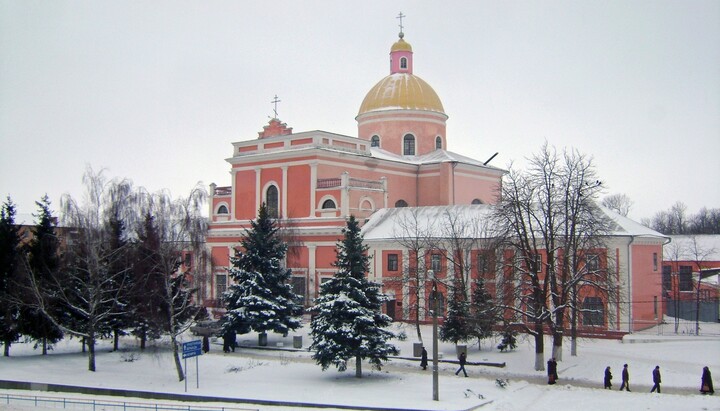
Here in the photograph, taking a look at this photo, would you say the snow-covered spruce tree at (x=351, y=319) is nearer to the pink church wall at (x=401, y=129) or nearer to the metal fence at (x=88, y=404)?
the metal fence at (x=88, y=404)

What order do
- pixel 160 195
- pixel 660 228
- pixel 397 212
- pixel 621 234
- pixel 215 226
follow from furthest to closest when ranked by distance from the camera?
1. pixel 660 228
2. pixel 215 226
3. pixel 397 212
4. pixel 160 195
5. pixel 621 234

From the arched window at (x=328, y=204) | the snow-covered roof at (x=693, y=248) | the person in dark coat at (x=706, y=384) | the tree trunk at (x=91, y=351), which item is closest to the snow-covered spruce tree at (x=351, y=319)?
the tree trunk at (x=91, y=351)

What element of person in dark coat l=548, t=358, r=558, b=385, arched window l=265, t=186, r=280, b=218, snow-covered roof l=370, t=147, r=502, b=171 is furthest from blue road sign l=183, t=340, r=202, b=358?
snow-covered roof l=370, t=147, r=502, b=171

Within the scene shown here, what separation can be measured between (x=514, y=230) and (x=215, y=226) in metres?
25.9

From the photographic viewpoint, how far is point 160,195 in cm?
3900

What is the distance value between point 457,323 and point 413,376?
4281mm

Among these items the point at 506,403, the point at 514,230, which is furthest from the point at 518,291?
the point at 506,403

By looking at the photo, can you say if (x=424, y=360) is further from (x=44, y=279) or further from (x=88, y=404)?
(x=44, y=279)

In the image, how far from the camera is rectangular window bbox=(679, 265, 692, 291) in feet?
148

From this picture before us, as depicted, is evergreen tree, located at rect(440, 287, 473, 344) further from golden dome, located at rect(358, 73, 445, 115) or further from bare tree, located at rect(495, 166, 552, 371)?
golden dome, located at rect(358, 73, 445, 115)

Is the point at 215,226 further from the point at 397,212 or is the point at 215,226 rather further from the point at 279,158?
the point at 397,212

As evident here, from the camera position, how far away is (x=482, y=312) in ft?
88.7

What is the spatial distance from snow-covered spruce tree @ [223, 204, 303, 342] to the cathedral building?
671 centimetres

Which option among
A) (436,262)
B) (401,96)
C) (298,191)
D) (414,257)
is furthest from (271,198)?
(436,262)
